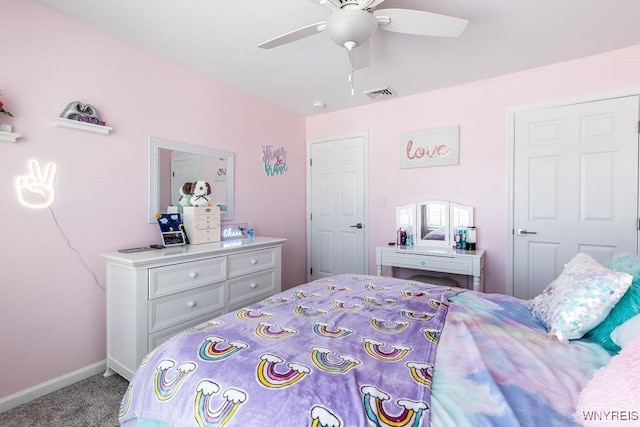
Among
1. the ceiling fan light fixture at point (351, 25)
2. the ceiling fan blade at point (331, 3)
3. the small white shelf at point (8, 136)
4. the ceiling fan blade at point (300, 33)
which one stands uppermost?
the ceiling fan blade at point (331, 3)

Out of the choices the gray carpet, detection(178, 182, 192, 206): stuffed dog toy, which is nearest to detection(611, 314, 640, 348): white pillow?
the gray carpet

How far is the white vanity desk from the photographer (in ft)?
8.99

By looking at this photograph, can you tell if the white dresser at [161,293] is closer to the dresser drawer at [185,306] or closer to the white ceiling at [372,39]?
the dresser drawer at [185,306]

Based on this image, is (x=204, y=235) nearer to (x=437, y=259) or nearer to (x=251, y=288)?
(x=251, y=288)

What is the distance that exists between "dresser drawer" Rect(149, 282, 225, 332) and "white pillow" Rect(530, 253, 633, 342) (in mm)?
2058

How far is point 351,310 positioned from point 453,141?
7.95 ft

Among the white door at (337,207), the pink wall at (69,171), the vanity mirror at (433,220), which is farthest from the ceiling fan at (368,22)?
the white door at (337,207)

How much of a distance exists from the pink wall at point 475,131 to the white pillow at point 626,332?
1.98 m

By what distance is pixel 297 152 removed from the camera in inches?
158

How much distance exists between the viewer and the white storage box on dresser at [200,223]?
8.47 ft

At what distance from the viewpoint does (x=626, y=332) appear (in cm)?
105

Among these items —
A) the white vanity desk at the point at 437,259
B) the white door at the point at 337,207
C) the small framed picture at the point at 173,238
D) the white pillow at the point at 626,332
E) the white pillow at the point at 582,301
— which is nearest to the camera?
the white pillow at the point at 626,332

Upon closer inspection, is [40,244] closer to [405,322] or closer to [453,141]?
[405,322]

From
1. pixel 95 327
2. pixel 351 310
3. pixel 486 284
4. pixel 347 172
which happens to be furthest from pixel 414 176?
pixel 95 327
